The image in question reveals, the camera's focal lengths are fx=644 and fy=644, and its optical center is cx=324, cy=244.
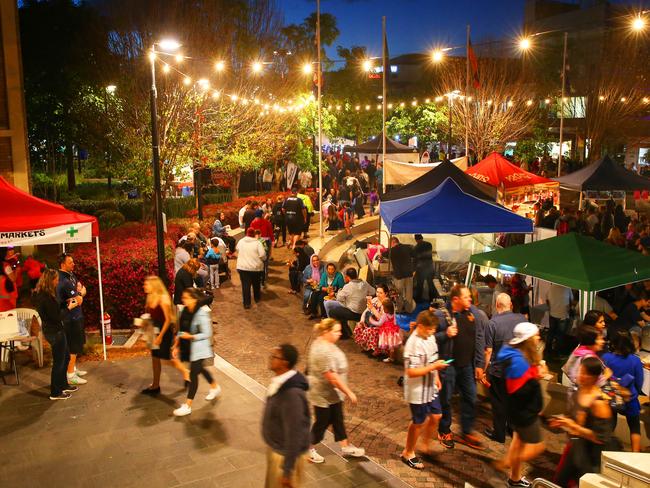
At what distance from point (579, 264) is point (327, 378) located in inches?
170

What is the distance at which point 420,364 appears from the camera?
20.5 feet

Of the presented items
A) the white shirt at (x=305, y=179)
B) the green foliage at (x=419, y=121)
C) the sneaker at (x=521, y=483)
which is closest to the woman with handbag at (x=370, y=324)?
the sneaker at (x=521, y=483)

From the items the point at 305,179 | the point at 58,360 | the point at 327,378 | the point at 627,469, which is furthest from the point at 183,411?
the point at 305,179

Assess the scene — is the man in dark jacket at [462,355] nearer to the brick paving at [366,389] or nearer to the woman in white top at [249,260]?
the brick paving at [366,389]

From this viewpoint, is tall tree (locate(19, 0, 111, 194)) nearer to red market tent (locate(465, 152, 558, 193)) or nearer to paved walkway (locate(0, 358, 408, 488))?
red market tent (locate(465, 152, 558, 193))

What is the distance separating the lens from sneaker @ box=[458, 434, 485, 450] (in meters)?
6.98

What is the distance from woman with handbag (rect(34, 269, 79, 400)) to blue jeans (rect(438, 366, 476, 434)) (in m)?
4.69

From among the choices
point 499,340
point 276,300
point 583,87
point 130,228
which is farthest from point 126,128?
point 583,87

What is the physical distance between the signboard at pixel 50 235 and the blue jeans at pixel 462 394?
548cm

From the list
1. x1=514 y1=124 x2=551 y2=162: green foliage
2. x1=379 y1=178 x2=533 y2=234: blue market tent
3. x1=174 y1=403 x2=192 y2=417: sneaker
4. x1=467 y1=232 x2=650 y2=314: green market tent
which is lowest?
x1=174 y1=403 x2=192 y2=417: sneaker

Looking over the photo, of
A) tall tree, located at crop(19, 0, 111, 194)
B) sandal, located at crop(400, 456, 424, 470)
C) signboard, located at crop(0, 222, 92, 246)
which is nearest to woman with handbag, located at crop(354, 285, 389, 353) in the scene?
sandal, located at crop(400, 456, 424, 470)

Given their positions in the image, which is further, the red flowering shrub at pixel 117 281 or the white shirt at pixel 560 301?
the red flowering shrub at pixel 117 281

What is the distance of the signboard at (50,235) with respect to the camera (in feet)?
29.3

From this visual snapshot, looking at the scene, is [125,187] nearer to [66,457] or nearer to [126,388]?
[126,388]
